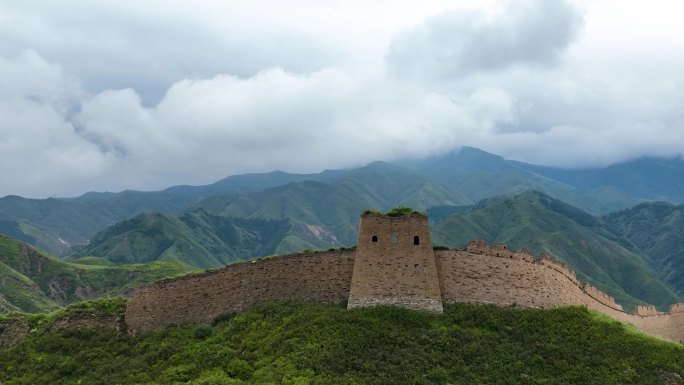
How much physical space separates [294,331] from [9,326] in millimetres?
22171

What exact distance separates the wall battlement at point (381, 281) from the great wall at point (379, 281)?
0.06 metres

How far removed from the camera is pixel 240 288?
40750 mm

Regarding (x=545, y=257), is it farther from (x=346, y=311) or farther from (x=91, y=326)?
(x=91, y=326)

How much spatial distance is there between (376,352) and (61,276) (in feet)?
401

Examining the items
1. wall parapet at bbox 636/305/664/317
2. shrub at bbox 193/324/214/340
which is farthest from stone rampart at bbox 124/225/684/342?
wall parapet at bbox 636/305/664/317

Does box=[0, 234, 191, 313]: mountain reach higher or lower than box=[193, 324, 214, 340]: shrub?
lower

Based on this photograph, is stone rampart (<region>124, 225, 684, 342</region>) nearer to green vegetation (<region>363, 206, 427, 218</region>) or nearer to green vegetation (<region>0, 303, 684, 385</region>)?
green vegetation (<region>363, 206, 427, 218</region>)

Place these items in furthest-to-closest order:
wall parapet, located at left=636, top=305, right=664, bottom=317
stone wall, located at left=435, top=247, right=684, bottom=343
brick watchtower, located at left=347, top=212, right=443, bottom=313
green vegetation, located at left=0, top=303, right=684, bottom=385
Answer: wall parapet, located at left=636, top=305, right=664, bottom=317 → stone wall, located at left=435, top=247, right=684, bottom=343 → brick watchtower, located at left=347, top=212, right=443, bottom=313 → green vegetation, located at left=0, top=303, right=684, bottom=385

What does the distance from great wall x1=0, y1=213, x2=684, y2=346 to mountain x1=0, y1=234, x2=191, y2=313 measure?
81514 mm

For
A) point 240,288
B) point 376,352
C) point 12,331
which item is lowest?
point 12,331

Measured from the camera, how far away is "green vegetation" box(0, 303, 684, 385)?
2956cm

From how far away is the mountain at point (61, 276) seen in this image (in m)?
120

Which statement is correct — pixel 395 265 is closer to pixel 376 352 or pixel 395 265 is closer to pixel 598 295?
pixel 376 352

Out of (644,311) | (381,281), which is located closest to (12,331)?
(381,281)
